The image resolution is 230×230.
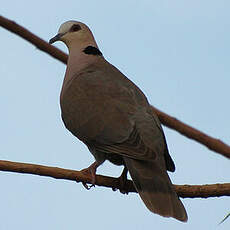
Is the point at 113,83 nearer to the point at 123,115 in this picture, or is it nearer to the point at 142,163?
the point at 123,115

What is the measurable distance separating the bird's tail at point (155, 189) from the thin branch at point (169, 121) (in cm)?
119

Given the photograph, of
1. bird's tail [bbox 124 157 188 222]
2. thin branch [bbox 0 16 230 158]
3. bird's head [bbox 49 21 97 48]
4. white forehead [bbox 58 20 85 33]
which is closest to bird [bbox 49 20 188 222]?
bird's tail [bbox 124 157 188 222]

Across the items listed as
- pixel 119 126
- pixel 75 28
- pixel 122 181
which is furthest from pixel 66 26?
pixel 122 181

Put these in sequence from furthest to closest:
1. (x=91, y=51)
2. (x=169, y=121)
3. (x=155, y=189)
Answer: (x=91, y=51), (x=155, y=189), (x=169, y=121)

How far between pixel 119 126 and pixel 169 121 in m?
1.78

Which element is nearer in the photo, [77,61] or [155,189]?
[155,189]

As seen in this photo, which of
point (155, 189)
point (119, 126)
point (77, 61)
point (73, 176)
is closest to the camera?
point (73, 176)

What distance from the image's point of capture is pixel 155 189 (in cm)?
275

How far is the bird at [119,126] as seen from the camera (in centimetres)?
276

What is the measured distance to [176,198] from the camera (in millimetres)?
2682

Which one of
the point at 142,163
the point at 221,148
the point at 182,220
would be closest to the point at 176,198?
the point at 182,220

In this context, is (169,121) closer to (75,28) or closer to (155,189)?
(155,189)

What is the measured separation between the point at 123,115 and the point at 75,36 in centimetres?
124

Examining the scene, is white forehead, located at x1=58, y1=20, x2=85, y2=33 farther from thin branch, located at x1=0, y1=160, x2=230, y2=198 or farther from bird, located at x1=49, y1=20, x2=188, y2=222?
thin branch, located at x1=0, y1=160, x2=230, y2=198
